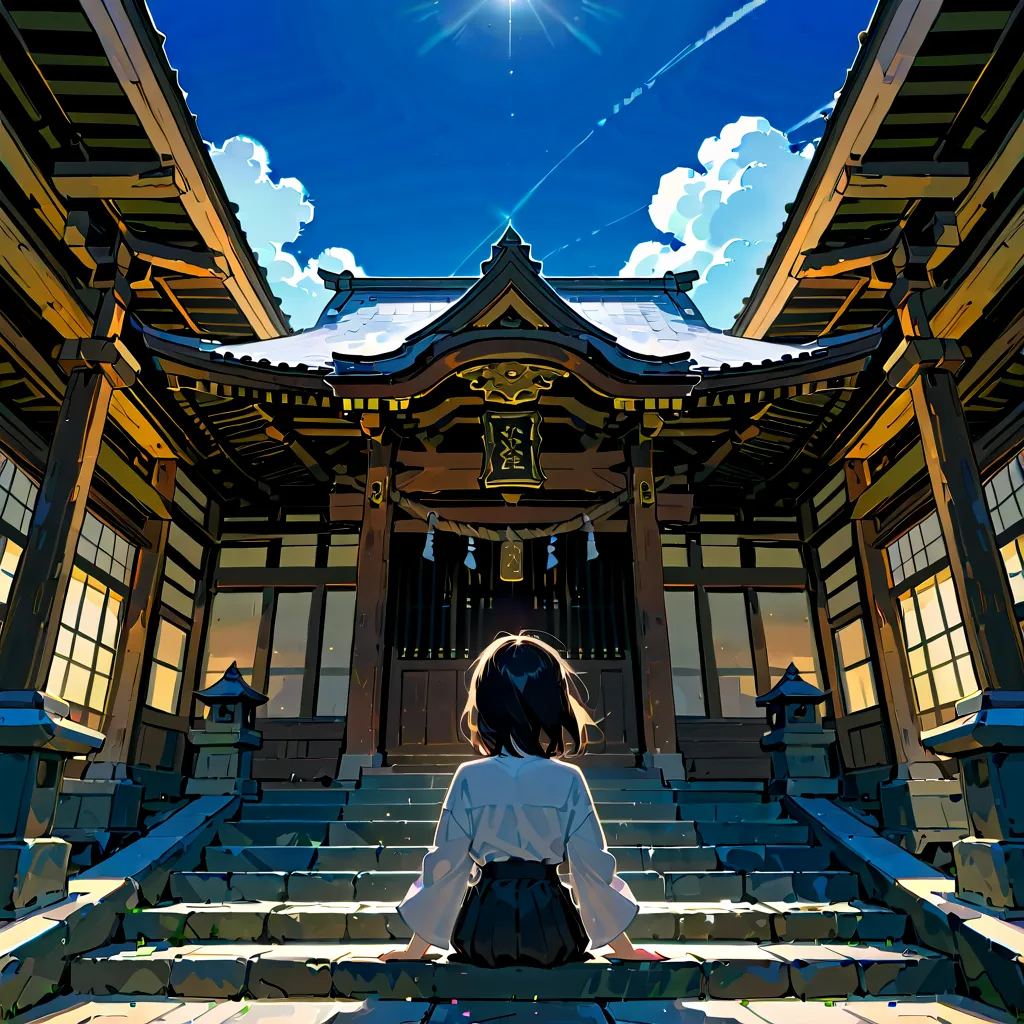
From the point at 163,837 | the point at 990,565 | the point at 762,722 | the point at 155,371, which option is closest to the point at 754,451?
the point at 762,722

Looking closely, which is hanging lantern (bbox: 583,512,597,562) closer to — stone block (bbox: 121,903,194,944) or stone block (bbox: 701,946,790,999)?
stone block (bbox: 701,946,790,999)

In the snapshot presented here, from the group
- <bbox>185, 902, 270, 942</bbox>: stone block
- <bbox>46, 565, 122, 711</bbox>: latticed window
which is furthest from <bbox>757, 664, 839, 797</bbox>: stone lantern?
<bbox>46, 565, 122, 711</bbox>: latticed window

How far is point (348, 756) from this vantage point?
23.4ft

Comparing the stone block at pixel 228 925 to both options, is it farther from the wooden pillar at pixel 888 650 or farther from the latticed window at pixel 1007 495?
the latticed window at pixel 1007 495

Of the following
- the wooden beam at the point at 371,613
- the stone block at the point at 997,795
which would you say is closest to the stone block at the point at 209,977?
the wooden beam at the point at 371,613

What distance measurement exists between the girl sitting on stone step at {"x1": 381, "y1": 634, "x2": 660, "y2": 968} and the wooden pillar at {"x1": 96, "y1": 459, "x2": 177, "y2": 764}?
A: 678 cm

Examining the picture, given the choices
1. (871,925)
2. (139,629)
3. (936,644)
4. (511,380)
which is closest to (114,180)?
(511,380)

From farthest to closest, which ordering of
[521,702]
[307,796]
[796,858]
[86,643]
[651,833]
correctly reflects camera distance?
[86,643]
[307,796]
[651,833]
[796,858]
[521,702]

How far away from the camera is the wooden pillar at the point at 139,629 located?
8078 mm

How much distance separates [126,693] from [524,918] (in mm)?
7381

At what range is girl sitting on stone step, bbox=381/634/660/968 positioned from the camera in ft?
9.04

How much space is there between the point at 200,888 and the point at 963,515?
21.9 feet

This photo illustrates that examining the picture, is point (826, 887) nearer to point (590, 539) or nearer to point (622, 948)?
point (622, 948)

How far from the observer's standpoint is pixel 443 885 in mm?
2811
